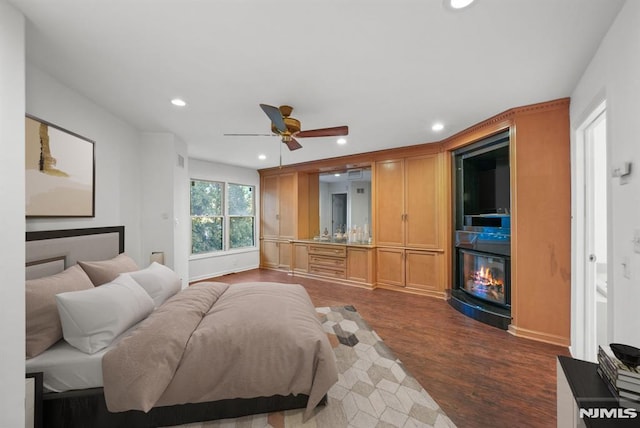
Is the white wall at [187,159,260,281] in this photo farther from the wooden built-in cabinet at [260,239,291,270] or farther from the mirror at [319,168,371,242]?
the mirror at [319,168,371,242]

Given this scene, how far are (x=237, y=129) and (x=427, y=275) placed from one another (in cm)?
371

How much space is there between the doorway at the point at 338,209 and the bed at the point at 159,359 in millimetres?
5185

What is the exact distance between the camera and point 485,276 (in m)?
3.33

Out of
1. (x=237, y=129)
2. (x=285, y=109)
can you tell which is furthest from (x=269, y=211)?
(x=285, y=109)

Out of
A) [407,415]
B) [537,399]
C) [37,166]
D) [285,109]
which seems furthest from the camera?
[285,109]

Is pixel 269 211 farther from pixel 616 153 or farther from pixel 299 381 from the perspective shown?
pixel 616 153

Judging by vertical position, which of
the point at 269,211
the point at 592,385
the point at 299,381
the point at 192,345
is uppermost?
the point at 269,211

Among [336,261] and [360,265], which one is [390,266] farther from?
[336,261]

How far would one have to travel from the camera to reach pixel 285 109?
2.51 meters

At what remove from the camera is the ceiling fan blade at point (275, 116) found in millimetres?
2085

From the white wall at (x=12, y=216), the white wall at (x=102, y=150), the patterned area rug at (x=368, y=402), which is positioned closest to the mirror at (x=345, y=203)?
the patterned area rug at (x=368, y=402)

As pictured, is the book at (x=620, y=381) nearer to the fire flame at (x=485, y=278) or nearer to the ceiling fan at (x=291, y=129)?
the ceiling fan at (x=291, y=129)

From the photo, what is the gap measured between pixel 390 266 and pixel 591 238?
2.68 metres

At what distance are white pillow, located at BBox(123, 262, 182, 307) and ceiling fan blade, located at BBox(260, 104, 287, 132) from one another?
184cm
